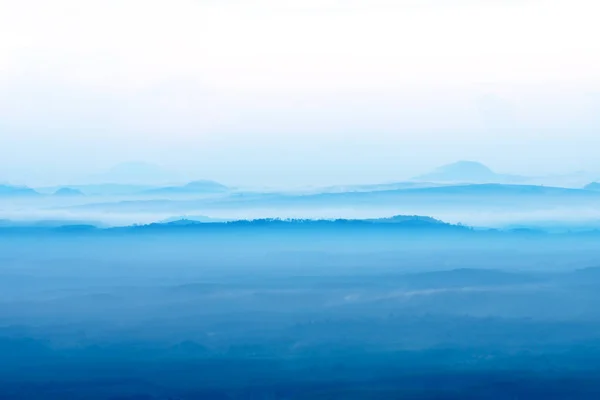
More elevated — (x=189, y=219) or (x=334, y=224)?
(x=189, y=219)

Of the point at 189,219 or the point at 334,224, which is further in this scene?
the point at 189,219

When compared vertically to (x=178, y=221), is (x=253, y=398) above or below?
below

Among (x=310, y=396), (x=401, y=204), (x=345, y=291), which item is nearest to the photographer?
(x=310, y=396)

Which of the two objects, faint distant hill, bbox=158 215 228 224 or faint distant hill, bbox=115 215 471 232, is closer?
faint distant hill, bbox=115 215 471 232

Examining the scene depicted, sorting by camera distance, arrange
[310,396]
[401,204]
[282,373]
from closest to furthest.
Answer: [310,396], [282,373], [401,204]

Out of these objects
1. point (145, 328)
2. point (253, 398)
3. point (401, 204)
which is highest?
point (401, 204)

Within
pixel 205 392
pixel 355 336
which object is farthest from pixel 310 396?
pixel 355 336

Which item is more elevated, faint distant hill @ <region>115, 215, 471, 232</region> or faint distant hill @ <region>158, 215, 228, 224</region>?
faint distant hill @ <region>158, 215, 228, 224</region>

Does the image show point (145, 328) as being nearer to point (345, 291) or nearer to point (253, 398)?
point (253, 398)

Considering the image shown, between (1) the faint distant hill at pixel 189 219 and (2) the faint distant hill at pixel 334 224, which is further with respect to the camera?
(1) the faint distant hill at pixel 189 219

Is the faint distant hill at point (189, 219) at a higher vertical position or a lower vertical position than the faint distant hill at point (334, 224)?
higher

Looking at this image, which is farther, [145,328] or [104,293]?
[104,293]
